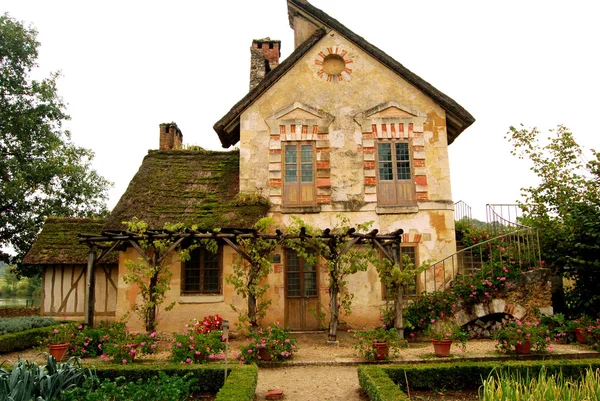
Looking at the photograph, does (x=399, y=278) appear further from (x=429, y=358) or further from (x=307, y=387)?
(x=307, y=387)

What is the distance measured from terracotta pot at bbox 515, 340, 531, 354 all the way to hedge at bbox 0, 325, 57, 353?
1013 centimetres

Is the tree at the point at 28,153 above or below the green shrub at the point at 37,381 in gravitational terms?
above

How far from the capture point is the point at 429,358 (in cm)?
894

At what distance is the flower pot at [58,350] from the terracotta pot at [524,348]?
8.64 metres

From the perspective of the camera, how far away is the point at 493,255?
12.2 meters

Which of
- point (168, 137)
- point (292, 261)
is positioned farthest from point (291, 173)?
point (168, 137)

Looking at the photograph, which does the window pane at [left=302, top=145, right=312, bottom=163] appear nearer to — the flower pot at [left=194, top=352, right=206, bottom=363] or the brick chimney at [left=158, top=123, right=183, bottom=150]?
the brick chimney at [left=158, top=123, right=183, bottom=150]

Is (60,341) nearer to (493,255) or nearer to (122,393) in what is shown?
(122,393)

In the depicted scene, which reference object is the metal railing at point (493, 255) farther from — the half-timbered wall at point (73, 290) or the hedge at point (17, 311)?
the hedge at point (17, 311)

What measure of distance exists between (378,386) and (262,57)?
1185cm

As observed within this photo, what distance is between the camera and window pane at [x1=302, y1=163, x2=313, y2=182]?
43.4 feet

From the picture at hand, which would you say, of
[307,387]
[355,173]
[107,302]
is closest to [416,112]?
[355,173]

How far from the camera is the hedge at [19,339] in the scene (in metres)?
10.6

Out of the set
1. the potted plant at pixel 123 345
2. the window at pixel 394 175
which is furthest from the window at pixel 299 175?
the potted plant at pixel 123 345
